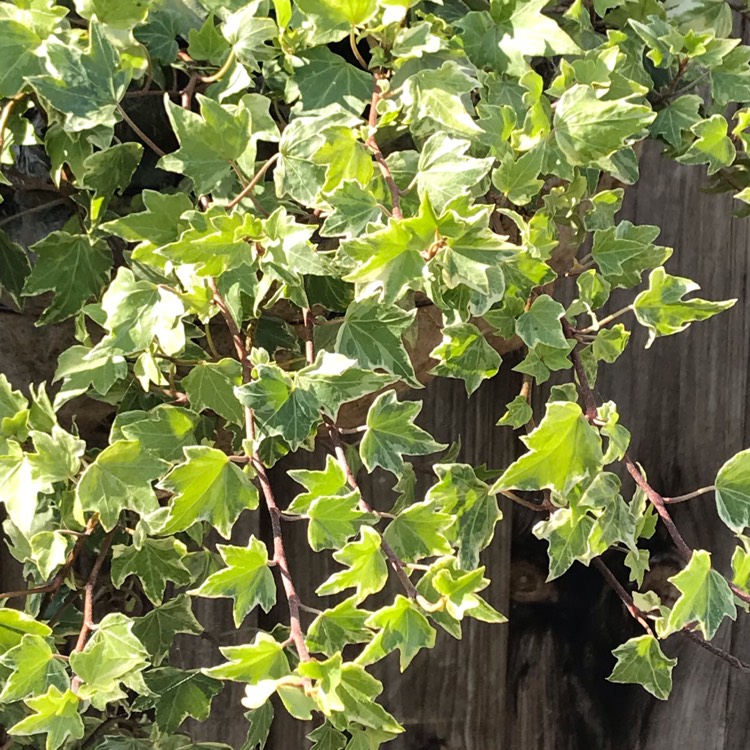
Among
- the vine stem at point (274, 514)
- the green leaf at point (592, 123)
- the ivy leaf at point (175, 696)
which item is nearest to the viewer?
the vine stem at point (274, 514)

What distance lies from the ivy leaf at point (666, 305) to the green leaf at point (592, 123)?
0.09 meters

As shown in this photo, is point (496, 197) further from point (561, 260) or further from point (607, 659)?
point (607, 659)

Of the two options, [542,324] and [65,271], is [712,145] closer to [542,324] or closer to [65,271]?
[542,324]

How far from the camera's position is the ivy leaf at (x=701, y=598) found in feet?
1.80

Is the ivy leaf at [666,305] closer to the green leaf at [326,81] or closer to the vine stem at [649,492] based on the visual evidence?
the vine stem at [649,492]

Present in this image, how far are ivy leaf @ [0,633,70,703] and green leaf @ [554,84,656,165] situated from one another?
18.4 inches

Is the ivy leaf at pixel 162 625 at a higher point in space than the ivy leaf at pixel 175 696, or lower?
higher

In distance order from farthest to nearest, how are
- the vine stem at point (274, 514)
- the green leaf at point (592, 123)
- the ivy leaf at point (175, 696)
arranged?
the ivy leaf at point (175, 696) → the green leaf at point (592, 123) → the vine stem at point (274, 514)

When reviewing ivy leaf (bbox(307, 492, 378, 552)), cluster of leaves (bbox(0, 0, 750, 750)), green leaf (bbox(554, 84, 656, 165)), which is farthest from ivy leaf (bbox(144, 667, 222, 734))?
green leaf (bbox(554, 84, 656, 165))

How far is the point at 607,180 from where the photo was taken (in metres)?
0.81

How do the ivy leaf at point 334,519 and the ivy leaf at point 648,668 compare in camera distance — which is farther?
the ivy leaf at point 648,668

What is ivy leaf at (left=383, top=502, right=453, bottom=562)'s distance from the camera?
0.55 m

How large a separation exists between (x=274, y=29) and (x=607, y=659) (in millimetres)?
931

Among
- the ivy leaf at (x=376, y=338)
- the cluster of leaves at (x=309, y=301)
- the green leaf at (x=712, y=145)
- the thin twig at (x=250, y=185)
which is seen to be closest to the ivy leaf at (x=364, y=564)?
the cluster of leaves at (x=309, y=301)
